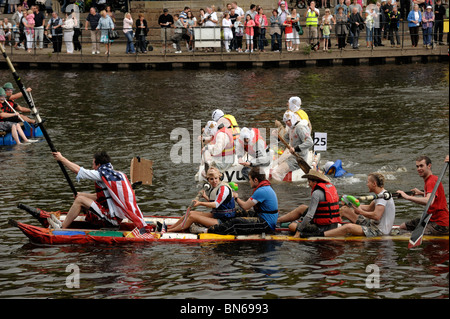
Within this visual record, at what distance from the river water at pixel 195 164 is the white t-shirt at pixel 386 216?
318 mm

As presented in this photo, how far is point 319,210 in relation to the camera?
47.0ft

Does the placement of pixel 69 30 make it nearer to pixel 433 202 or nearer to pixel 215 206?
pixel 215 206

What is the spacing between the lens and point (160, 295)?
40.4ft

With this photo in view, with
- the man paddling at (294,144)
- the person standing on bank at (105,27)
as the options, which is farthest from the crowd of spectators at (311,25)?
the man paddling at (294,144)

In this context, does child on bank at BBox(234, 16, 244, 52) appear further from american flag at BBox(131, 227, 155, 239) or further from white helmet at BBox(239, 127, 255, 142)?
american flag at BBox(131, 227, 155, 239)

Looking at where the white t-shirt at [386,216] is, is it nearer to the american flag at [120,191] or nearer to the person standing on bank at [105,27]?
the american flag at [120,191]

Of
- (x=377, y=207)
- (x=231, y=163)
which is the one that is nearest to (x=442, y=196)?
(x=377, y=207)

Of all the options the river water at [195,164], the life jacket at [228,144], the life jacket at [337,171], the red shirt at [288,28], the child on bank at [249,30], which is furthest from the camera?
the red shirt at [288,28]

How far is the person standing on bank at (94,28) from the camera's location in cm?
3494

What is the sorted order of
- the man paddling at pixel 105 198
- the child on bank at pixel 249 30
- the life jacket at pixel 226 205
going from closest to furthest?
1. the man paddling at pixel 105 198
2. the life jacket at pixel 226 205
3. the child on bank at pixel 249 30

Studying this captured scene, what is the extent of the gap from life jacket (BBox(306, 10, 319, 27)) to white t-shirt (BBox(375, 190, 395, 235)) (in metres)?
21.2

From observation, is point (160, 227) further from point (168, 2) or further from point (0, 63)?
point (168, 2)

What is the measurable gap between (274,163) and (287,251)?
16.8 feet

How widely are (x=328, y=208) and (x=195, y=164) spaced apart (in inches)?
268
